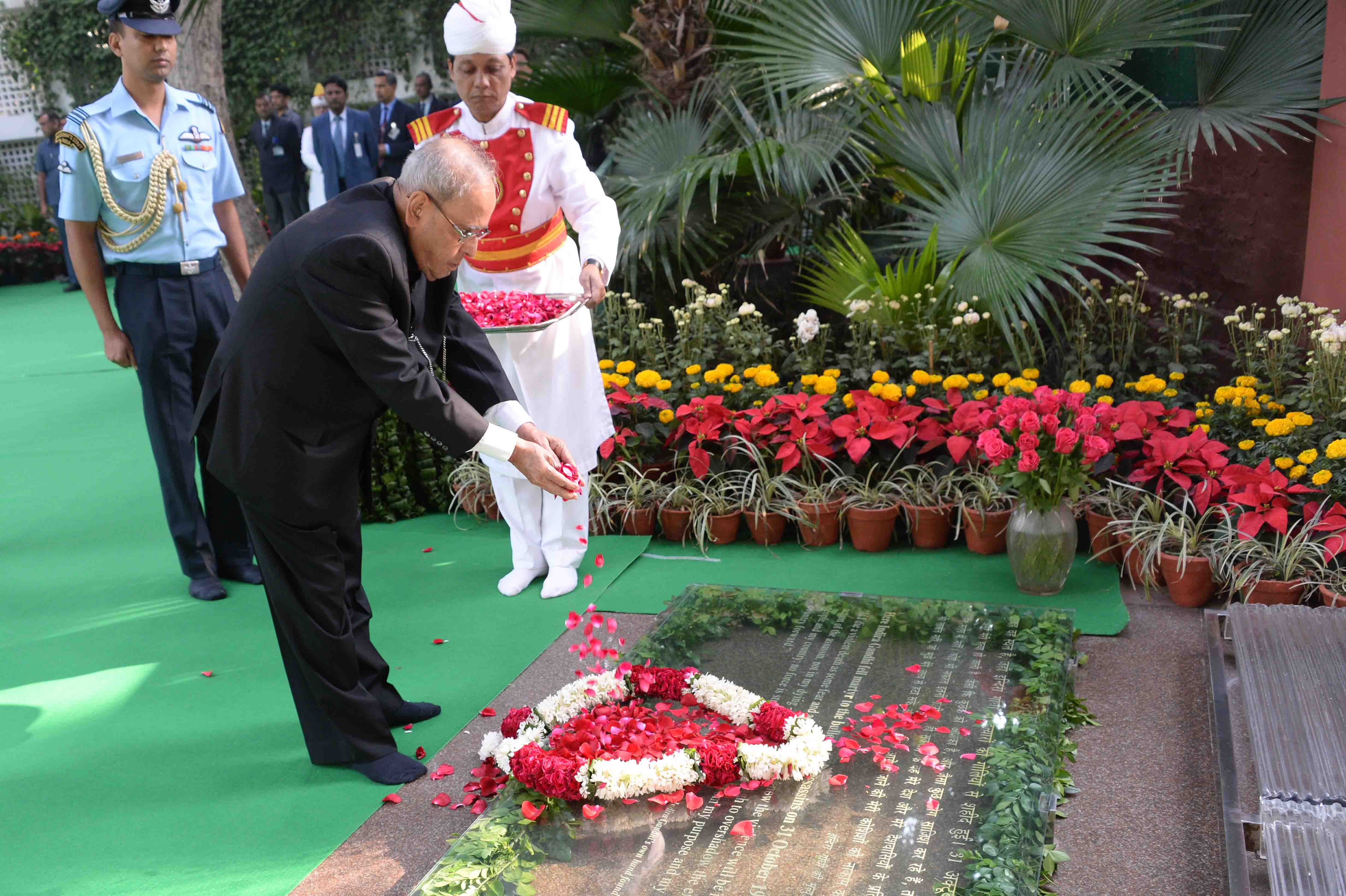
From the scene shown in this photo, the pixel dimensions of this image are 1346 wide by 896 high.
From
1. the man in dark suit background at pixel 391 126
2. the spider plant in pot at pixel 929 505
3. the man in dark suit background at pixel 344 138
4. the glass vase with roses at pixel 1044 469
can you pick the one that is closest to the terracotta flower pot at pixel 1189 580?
the glass vase with roses at pixel 1044 469

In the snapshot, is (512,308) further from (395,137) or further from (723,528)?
(395,137)

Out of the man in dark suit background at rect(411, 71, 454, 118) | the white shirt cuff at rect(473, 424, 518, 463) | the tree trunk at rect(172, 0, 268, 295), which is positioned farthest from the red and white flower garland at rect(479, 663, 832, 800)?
the man in dark suit background at rect(411, 71, 454, 118)

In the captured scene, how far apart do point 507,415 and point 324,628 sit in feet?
2.18

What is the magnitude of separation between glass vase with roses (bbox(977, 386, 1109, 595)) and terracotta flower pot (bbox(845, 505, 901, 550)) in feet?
1.79

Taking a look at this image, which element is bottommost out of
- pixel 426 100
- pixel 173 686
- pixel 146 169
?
pixel 173 686

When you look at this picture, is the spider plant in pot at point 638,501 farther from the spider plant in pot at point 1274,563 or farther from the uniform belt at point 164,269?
the spider plant in pot at point 1274,563

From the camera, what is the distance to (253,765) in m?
2.95

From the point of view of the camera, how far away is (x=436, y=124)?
3.84m

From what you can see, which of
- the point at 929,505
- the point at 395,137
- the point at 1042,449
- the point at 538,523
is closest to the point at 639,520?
the point at 538,523

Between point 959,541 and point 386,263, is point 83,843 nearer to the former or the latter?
point 386,263

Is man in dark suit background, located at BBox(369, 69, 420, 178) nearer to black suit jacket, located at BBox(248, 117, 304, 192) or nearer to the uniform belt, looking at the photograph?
black suit jacket, located at BBox(248, 117, 304, 192)

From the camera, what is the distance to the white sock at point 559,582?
3971 mm

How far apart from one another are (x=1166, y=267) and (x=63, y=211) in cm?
461

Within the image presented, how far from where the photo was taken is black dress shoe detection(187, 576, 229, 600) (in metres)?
4.11
